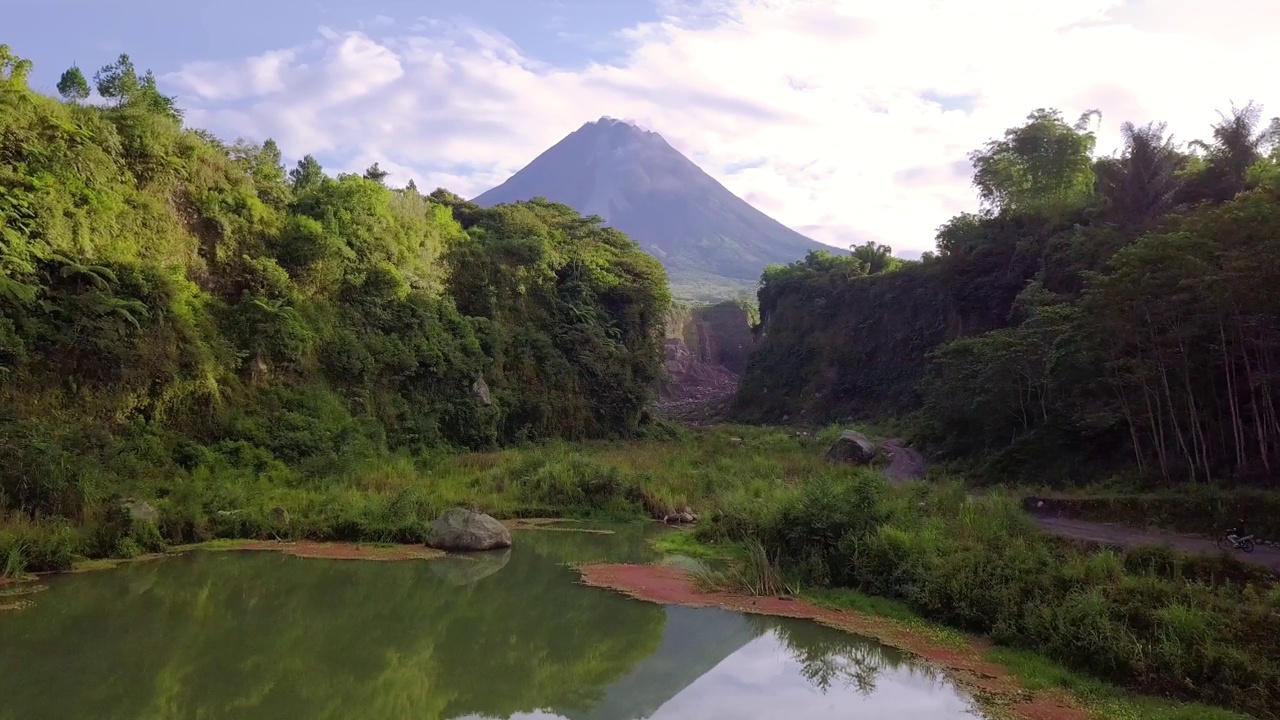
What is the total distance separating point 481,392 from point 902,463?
13.5 metres

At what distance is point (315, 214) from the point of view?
850 inches

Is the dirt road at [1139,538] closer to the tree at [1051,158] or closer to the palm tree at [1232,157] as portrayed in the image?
the palm tree at [1232,157]

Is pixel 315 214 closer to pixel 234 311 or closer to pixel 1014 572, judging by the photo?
pixel 234 311

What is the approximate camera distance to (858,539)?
469 inches

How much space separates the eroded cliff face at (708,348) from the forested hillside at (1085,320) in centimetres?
2201

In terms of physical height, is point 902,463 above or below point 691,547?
below

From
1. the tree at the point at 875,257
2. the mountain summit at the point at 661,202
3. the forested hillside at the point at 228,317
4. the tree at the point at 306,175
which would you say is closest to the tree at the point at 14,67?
the forested hillside at the point at 228,317

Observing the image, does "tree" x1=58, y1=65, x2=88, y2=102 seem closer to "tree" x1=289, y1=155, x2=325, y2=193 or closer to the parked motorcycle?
"tree" x1=289, y1=155, x2=325, y2=193

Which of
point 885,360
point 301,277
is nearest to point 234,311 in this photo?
point 301,277

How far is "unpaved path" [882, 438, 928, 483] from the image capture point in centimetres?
2267

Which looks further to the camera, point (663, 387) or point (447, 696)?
point (663, 387)

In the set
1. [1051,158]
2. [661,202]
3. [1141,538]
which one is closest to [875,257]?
[1051,158]

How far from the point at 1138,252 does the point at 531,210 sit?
23708mm

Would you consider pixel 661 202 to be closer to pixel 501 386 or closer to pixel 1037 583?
pixel 501 386
